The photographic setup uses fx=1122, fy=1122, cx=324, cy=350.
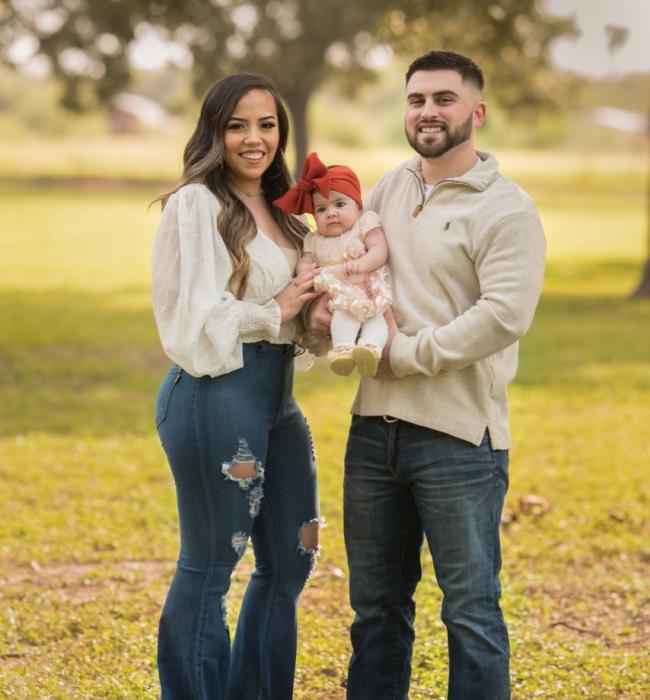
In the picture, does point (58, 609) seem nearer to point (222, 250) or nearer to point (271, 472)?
point (271, 472)

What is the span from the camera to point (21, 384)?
10.2 meters

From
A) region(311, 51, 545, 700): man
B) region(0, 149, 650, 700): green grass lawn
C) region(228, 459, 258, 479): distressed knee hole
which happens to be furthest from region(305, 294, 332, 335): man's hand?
region(0, 149, 650, 700): green grass lawn

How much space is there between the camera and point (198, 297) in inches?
130

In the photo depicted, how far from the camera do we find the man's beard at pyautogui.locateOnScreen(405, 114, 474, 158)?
328 centimetres

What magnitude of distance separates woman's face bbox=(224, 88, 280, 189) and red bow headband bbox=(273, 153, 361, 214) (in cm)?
14

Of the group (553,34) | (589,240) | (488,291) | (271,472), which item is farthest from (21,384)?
(589,240)

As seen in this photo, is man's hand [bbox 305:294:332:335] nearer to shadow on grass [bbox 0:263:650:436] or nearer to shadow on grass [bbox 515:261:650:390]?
shadow on grass [bbox 0:263:650:436]

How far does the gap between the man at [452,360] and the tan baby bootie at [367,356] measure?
2.6 inches

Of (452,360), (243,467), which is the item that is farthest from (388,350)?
(243,467)

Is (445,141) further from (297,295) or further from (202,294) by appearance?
(202,294)

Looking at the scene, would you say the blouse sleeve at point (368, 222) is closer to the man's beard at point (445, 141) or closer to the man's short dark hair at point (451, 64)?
the man's beard at point (445, 141)

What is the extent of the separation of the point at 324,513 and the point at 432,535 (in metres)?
3.20

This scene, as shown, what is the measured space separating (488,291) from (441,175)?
1.37 ft

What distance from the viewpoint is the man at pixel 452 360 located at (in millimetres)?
3205
